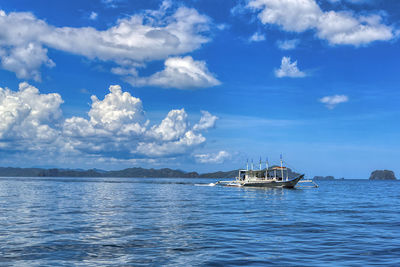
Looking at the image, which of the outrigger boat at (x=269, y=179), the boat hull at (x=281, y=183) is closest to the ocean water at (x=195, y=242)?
the outrigger boat at (x=269, y=179)

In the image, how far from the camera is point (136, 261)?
1873 cm

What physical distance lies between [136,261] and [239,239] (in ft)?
29.4

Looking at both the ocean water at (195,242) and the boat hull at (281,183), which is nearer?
the ocean water at (195,242)

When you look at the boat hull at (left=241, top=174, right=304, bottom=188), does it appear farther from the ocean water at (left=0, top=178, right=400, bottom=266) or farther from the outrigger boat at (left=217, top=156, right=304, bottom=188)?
the ocean water at (left=0, top=178, right=400, bottom=266)

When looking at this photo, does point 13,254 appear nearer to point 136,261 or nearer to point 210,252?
point 136,261

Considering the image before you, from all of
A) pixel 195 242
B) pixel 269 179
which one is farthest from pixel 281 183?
pixel 195 242

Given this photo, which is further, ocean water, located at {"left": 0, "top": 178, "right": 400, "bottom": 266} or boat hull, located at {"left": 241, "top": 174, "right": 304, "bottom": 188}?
boat hull, located at {"left": 241, "top": 174, "right": 304, "bottom": 188}

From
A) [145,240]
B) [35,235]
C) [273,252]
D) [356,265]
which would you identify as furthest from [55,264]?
[356,265]

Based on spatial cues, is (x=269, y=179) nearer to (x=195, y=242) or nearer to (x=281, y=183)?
(x=281, y=183)

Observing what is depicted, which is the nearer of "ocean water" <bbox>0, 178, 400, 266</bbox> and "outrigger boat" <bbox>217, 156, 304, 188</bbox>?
"ocean water" <bbox>0, 178, 400, 266</bbox>

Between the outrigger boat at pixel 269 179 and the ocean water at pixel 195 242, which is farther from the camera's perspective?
the outrigger boat at pixel 269 179

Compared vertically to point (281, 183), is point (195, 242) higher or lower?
lower

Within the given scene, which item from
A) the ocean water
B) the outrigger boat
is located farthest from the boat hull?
the ocean water

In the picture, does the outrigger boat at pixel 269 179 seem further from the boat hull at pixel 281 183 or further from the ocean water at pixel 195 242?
the ocean water at pixel 195 242
